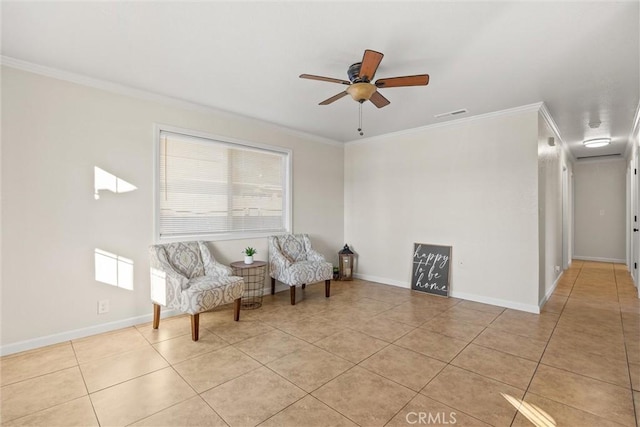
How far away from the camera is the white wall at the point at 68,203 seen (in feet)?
8.89

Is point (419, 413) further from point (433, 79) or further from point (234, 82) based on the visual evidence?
point (234, 82)

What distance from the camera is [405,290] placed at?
16.0ft

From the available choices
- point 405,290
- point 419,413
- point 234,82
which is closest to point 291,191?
point 234,82

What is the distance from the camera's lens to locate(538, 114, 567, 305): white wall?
12.9ft

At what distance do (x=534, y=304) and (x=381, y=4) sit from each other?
12.6ft

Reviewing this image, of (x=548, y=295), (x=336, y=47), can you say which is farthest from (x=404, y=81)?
(x=548, y=295)

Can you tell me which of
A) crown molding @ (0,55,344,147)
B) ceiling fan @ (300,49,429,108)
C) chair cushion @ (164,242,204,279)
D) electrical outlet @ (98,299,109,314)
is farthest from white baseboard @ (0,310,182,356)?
ceiling fan @ (300,49,429,108)

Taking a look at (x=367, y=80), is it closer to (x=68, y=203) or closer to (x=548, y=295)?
(x=68, y=203)

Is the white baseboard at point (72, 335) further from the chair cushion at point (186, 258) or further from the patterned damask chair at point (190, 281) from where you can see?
the chair cushion at point (186, 258)

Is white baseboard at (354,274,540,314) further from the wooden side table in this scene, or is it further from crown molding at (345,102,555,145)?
crown molding at (345,102,555,145)

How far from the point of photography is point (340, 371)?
2422 mm

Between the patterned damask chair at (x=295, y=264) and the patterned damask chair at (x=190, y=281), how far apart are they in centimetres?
87

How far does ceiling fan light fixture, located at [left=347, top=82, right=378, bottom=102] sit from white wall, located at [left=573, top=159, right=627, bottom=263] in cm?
804

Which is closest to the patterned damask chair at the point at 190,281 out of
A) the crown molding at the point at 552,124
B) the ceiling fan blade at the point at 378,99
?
the ceiling fan blade at the point at 378,99
